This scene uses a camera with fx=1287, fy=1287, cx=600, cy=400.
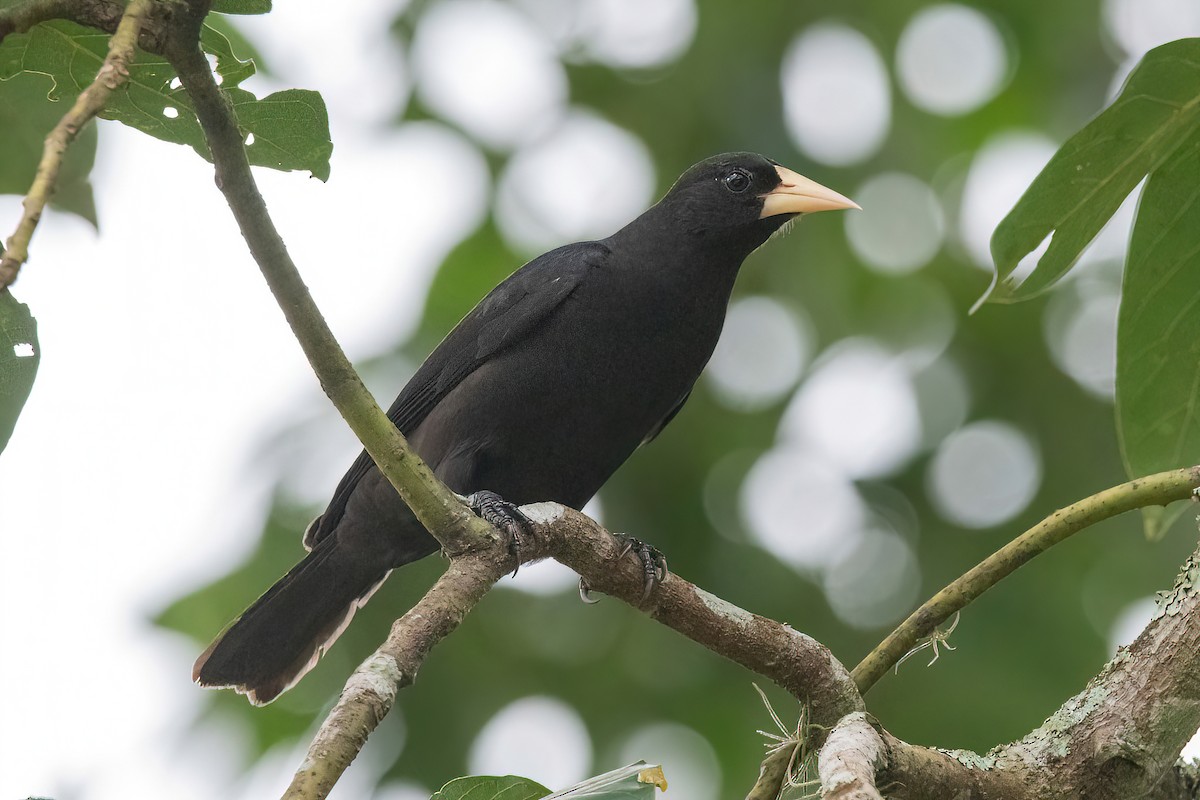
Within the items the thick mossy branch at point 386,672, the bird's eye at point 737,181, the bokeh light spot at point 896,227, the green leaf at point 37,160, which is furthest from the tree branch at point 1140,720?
the bokeh light spot at point 896,227

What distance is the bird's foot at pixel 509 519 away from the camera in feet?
7.69

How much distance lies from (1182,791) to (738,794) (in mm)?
2966

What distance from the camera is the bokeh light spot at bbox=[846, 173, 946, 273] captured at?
5637mm

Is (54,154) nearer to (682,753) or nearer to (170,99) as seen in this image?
(170,99)

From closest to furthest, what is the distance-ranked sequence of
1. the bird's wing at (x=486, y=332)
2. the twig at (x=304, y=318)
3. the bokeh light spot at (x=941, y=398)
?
the twig at (x=304, y=318)
the bird's wing at (x=486, y=332)
the bokeh light spot at (x=941, y=398)

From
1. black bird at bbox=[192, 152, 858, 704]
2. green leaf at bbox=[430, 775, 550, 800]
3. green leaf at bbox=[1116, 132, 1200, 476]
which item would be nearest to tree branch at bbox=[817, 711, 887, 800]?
green leaf at bbox=[430, 775, 550, 800]

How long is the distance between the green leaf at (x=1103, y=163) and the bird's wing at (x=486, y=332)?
1944 millimetres

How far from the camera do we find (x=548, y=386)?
3.80 m

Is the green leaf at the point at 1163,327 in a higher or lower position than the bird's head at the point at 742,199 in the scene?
lower

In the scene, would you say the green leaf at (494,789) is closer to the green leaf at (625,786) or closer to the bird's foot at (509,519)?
the green leaf at (625,786)

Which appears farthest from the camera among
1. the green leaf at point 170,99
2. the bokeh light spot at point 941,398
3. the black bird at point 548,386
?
the bokeh light spot at point 941,398

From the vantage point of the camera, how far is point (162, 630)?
15.9 ft

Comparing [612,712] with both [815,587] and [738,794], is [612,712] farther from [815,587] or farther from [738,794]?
[815,587]

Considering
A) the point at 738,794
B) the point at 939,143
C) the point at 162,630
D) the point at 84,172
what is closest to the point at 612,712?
the point at 738,794
